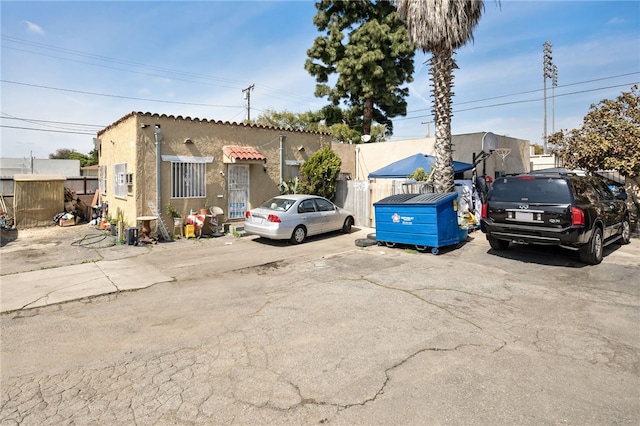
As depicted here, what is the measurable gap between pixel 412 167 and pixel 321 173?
11.6 ft

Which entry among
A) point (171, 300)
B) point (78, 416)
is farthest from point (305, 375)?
point (171, 300)

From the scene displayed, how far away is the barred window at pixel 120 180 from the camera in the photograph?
12.6 meters

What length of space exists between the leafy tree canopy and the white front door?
37.1ft

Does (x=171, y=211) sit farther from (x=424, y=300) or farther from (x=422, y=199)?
(x=424, y=300)

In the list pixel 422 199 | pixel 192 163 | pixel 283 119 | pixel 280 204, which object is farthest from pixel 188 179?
pixel 283 119

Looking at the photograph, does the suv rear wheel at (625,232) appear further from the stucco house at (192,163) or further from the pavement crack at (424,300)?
the stucco house at (192,163)

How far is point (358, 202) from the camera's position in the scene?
14125mm

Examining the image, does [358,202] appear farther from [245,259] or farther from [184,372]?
[184,372]

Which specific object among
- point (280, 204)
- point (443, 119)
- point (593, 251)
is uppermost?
point (443, 119)

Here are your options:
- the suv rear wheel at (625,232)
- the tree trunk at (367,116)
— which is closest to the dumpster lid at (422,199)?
the suv rear wheel at (625,232)

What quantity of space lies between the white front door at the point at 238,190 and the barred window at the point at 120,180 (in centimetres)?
345

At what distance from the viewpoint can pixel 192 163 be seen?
1234 centimetres

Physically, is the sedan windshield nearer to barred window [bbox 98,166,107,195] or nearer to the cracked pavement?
the cracked pavement

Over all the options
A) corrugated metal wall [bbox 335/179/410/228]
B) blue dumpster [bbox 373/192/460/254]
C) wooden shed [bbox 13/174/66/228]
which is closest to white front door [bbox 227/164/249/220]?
corrugated metal wall [bbox 335/179/410/228]
